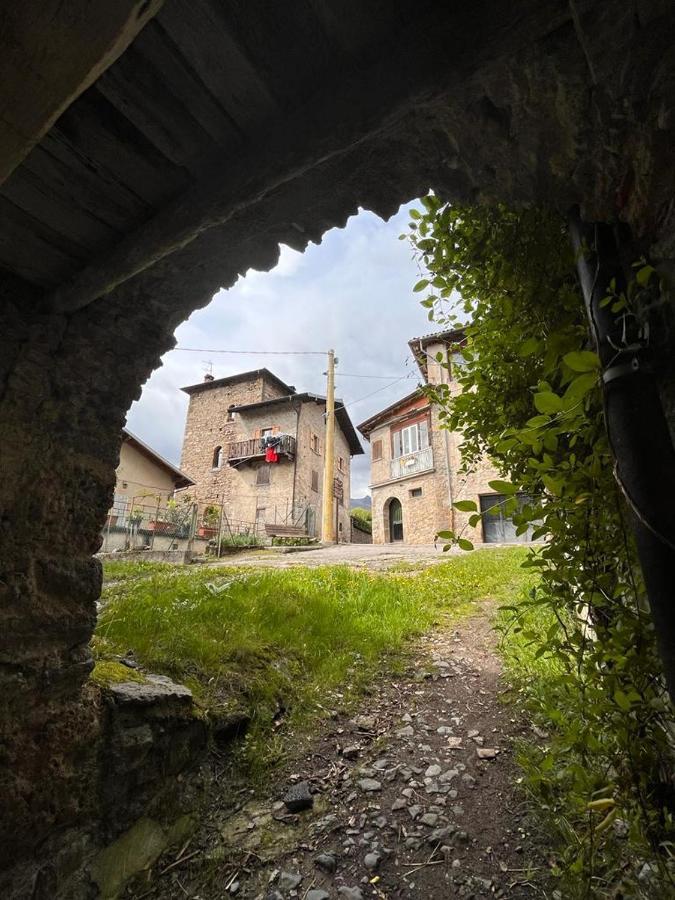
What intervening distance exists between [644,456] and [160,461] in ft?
73.7

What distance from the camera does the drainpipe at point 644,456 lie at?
1057 mm

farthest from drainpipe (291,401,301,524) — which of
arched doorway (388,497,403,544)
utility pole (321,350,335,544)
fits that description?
arched doorway (388,497,403,544)

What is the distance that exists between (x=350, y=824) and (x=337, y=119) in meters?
3.31

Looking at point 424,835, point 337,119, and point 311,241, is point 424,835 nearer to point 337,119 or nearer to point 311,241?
point 311,241

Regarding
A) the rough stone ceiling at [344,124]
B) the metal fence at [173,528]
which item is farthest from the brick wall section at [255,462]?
the rough stone ceiling at [344,124]

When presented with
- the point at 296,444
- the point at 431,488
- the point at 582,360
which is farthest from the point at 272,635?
the point at 296,444

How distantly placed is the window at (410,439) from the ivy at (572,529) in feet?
57.7

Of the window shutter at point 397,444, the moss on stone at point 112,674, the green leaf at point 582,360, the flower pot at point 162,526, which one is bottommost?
the moss on stone at point 112,674

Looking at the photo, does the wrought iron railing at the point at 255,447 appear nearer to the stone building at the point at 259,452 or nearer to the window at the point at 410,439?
the stone building at the point at 259,452

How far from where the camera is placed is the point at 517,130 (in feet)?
4.51

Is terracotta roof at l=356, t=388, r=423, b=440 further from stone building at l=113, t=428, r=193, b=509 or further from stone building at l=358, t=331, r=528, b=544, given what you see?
stone building at l=113, t=428, r=193, b=509

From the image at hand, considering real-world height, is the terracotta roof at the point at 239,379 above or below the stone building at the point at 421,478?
above

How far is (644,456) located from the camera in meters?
1.12

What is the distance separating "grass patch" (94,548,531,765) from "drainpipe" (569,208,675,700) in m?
2.63
